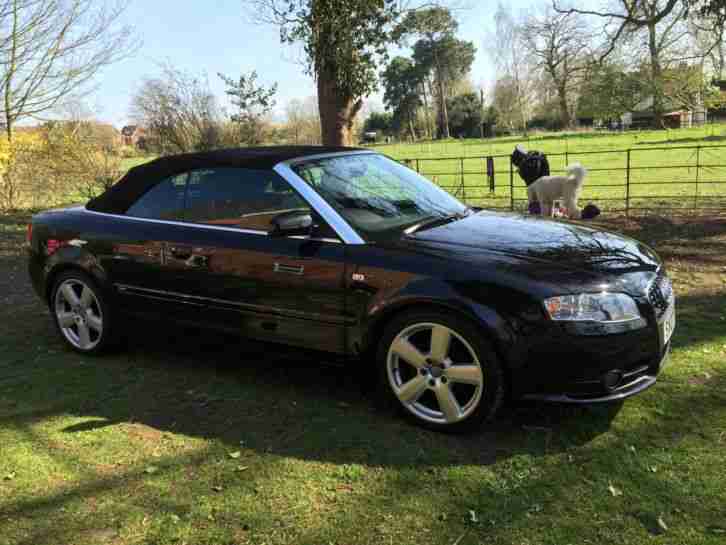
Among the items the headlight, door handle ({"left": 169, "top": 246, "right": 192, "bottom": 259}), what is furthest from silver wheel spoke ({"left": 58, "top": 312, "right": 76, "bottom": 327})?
the headlight

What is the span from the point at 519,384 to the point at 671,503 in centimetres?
85

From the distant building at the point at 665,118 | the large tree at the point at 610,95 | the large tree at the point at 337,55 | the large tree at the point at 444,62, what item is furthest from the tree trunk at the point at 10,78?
the large tree at the point at 444,62

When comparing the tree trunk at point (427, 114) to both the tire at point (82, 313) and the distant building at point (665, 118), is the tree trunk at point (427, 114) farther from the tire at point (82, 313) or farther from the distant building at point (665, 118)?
the tire at point (82, 313)

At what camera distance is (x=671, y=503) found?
2801mm

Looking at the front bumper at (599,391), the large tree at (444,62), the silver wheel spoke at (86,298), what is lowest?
the front bumper at (599,391)

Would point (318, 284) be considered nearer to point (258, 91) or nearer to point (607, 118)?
point (258, 91)

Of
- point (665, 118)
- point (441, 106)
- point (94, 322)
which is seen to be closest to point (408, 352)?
point (94, 322)

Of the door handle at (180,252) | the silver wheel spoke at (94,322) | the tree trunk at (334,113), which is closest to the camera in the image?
the door handle at (180,252)

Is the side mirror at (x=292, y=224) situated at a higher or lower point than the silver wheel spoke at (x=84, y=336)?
higher

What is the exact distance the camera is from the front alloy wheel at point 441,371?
3297 millimetres

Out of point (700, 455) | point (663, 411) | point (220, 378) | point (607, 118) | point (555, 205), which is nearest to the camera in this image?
point (700, 455)

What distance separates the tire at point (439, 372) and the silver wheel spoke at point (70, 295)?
2740 millimetres

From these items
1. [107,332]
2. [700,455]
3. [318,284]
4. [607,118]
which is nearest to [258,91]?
[107,332]

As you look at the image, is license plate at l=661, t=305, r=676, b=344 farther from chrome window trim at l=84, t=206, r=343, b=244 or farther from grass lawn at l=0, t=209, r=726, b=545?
chrome window trim at l=84, t=206, r=343, b=244
